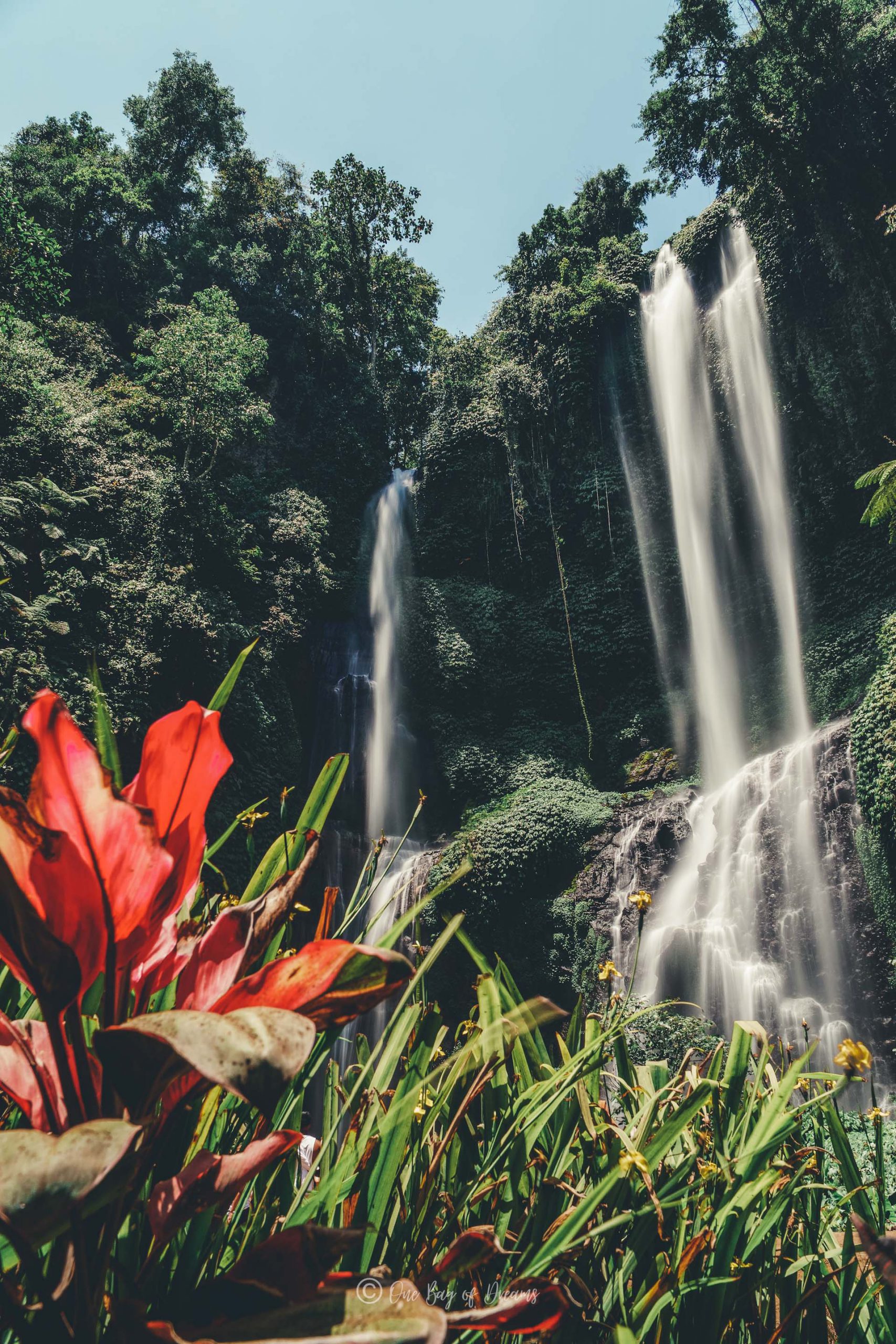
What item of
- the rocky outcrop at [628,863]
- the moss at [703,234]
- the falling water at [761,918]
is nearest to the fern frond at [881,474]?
the falling water at [761,918]

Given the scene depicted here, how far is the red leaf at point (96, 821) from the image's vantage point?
29 centimetres

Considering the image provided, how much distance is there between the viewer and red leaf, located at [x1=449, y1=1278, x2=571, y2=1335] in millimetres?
277

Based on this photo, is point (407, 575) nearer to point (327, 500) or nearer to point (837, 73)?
point (327, 500)

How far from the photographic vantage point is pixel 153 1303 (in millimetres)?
376

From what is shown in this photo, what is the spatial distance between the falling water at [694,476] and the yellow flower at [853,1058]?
10688 millimetres

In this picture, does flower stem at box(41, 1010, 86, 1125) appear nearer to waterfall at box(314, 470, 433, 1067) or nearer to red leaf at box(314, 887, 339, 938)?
red leaf at box(314, 887, 339, 938)

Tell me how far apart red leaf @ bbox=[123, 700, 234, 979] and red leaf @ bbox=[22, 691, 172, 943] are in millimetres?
→ 35

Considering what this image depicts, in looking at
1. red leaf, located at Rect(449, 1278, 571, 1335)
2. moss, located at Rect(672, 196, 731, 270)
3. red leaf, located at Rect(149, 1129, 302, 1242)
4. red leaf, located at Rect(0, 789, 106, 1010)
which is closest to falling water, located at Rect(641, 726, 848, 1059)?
red leaf, located at Rect(449, 1278, 571, 1335)

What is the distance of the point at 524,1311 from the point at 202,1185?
0.58 feet

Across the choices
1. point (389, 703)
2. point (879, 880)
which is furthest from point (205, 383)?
point (879, 880)

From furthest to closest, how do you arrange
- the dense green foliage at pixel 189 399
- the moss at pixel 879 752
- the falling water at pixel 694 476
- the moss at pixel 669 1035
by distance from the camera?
the falling water at pixel 694 476 → the dense green foliage at pixel 189 399 → the moss at pixel 879 752 → the moss at pixel 669 1035

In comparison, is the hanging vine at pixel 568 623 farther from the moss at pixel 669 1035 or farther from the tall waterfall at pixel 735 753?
the moss at pixel 669 1035

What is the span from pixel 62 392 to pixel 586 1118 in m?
14.1

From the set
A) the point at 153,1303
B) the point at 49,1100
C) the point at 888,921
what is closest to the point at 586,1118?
the point at 153,1303
